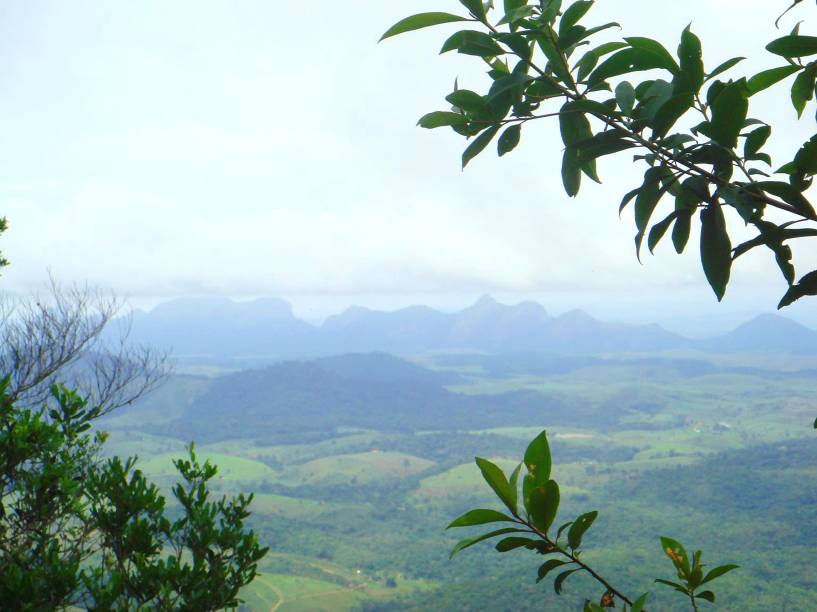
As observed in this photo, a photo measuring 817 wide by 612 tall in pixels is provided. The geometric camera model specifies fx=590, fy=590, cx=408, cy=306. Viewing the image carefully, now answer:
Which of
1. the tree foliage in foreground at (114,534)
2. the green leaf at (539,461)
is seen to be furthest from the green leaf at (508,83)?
the tree foliage in foreground at (114,534)

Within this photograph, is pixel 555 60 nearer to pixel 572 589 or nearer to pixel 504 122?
pixel 504 122

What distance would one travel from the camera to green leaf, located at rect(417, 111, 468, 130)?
3.05 ft

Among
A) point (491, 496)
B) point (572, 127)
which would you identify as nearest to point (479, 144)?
point (572, 127)

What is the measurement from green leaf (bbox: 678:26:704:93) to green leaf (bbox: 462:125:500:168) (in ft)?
0.88

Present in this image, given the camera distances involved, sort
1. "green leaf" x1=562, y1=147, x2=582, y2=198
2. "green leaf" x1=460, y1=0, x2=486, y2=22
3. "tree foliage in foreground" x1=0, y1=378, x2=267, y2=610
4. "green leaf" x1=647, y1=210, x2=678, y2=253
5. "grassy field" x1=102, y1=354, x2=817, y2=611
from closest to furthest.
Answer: "green leaf" x1=647, y1=210, x2=678, y2=253 < "green leaf" x1=460, y1=0, x2=486, y2=22 < "green leaf" x1=562, y1=147, x2=582, y2=198 < "tree foliage in foreground" x1=0, y1=378, x2=267, y2=610 < "grassy field" x1=102, y1=354, x2=817, y2=611

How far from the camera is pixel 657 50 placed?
0.78 meters

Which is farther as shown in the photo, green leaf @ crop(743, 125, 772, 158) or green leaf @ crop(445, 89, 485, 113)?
green leaf @ crop(445, 89, 485, 113)

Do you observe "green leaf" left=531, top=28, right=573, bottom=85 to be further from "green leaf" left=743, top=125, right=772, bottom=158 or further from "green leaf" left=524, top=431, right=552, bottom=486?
"green leaf" left=524, top=431, right=552, bottom=486

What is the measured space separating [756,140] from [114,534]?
2.58 m

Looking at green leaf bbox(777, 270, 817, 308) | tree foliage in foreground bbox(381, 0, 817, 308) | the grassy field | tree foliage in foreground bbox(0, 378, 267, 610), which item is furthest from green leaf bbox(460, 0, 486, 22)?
the grassy field

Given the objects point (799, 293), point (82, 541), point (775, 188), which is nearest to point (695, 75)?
point (775, 188)

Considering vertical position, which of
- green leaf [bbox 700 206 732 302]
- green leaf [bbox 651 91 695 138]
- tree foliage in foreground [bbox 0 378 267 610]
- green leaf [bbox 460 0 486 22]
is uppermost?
green leaf [bbox 460 0 486 22]

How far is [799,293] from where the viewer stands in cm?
76

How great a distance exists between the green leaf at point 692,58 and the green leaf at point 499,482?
534 mm
